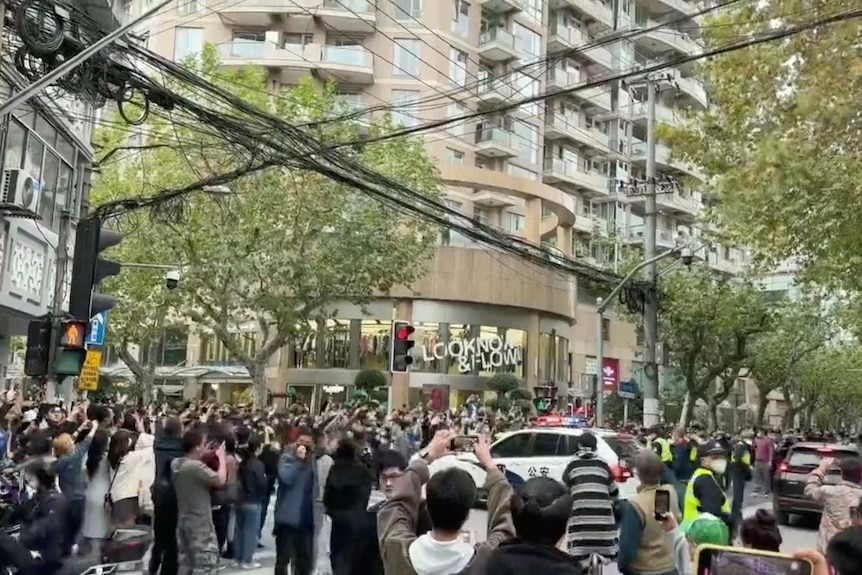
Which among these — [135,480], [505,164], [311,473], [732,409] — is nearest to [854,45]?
[311,473]

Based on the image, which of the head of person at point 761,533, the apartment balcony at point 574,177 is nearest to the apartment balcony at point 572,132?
the apartment balcony at point 574,177

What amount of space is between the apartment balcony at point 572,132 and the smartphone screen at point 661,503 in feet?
152

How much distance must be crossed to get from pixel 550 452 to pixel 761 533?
10.9 meters

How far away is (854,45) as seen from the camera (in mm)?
14383

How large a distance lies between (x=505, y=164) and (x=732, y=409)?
102ft

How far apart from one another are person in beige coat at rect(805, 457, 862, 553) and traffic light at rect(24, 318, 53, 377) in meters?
8.08

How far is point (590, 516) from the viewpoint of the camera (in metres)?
6.28

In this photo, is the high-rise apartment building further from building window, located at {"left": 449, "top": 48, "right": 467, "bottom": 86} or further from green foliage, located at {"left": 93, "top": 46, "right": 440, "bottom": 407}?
green foliage, located at {"left": 93, "top": 46, "right": 440, "bottom": 407}

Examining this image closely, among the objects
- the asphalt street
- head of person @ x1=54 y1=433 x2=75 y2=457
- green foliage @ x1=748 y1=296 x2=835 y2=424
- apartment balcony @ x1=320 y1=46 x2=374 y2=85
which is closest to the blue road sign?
the asphalt street

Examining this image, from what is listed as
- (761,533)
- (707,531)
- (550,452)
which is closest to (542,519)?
(761,533)

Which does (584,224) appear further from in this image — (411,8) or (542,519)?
(542,519)

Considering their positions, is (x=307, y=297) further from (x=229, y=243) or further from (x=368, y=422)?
(x=368, y=422)

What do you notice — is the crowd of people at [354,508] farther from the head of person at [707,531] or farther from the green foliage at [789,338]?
the green foliage at [789,338]

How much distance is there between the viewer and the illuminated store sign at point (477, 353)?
4269cm
